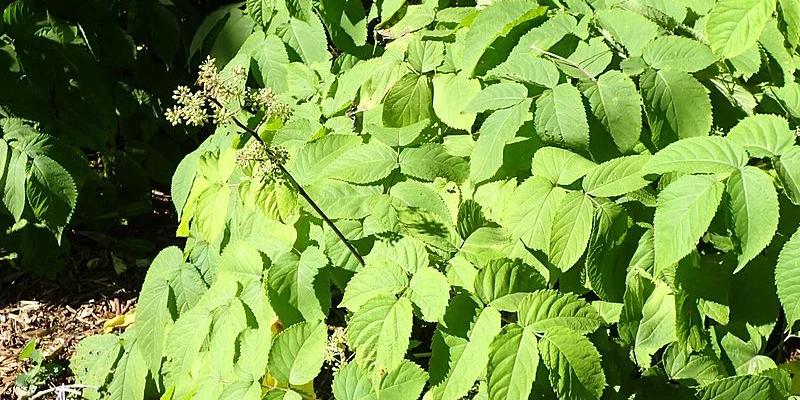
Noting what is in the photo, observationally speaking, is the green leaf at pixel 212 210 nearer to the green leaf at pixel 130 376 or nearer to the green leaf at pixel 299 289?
the green leaf at pixel 299 289

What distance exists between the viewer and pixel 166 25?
11.8 feet

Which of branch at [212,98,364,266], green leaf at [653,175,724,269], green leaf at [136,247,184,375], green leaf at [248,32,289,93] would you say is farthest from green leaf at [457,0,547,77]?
green leaf at [136,247,184,375]

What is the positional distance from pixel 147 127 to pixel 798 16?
3.05 meters

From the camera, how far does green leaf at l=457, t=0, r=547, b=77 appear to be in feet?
5.76

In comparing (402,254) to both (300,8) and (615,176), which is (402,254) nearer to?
(615,176)

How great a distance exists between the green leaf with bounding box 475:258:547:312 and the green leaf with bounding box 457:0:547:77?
0.51 meters

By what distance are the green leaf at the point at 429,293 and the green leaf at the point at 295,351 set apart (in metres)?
0.24

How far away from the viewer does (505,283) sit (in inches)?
→ 59.2

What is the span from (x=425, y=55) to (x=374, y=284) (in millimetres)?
703

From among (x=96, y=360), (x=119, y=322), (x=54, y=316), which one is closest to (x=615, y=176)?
(x=96, y=360)

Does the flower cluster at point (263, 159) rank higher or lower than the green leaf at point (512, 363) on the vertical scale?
higher

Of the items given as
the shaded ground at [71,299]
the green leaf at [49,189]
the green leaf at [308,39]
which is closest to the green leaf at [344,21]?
the green leaf at [308,39]

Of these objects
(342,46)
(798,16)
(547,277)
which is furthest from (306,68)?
(798,16)

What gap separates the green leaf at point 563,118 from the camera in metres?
1.53
